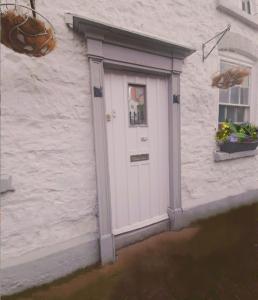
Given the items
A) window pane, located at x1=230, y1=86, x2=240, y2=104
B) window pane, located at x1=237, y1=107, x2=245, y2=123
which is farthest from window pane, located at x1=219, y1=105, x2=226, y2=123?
window pane, located at x1=237, y1=107, x2=245, y2=123

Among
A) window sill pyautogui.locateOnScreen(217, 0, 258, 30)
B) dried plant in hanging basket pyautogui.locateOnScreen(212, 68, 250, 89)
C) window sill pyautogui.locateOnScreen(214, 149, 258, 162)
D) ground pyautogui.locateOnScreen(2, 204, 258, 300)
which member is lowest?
ground pyautogui.locateOnScreen(2, 204, 258, 300)

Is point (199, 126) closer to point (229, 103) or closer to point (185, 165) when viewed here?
point (185, 165)

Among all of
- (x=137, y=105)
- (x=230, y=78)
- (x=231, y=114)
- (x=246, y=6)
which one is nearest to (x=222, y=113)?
(x=231, y=114)

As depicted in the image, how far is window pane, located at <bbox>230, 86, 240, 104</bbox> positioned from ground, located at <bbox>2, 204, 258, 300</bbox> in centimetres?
241

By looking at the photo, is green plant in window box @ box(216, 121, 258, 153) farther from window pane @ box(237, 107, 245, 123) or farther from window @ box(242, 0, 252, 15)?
window @ box(242, 0, 252, 15)

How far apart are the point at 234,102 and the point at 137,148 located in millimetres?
2482

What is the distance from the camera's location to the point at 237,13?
3443 mm

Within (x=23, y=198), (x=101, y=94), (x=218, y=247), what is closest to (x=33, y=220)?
(x=23, y=198)

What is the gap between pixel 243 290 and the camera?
1976 millimetres

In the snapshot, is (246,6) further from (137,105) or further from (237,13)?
(137,105)

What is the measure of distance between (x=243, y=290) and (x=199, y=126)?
218 centimetres

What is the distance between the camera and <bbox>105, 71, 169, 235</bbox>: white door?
8.39 feet

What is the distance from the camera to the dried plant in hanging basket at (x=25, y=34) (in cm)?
161

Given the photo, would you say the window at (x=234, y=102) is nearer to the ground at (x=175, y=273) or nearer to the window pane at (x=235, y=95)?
the window pane at (x=235, y=95)
